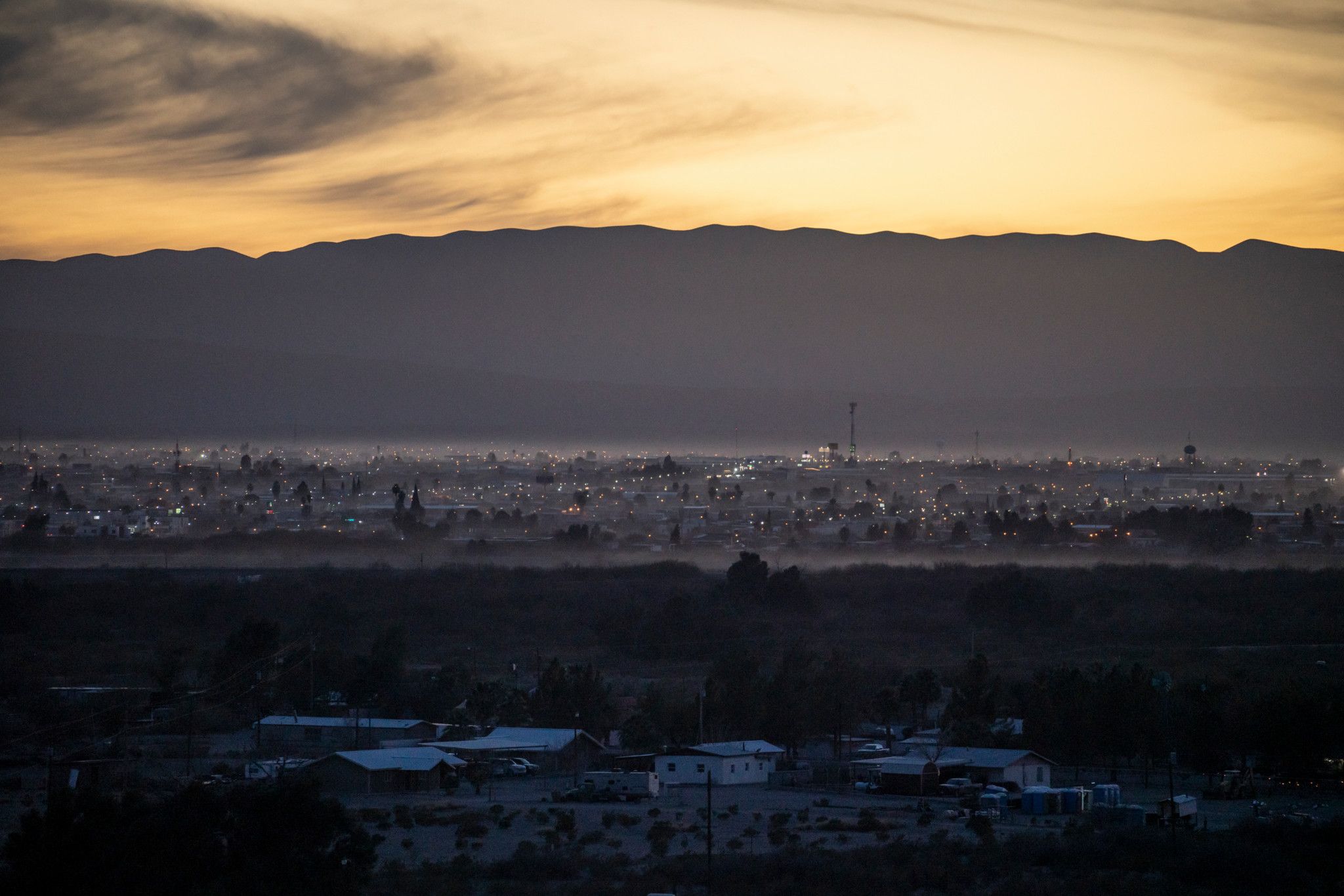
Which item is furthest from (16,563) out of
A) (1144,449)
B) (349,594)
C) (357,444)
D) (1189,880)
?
(1144,449)

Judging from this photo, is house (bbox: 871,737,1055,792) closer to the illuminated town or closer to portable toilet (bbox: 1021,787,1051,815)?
portable toilet (bbox: 1021,787,1051,815)

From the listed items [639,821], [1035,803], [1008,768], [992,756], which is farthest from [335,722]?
[1035,803]

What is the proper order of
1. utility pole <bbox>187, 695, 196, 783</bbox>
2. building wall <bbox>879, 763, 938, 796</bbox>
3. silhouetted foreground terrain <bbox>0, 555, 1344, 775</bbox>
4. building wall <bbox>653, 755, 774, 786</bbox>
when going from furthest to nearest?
1. silhouetted foreground terrain <bbox>0, 555, 1344, 775</bbox>
2. building wall <bbox>653, 755, 774, 786</bbox>
3. building wall <bbox>879, 763, 938, 796</bbox>
4. utility pole <bbox>187, 695, 196, 783</bbox>

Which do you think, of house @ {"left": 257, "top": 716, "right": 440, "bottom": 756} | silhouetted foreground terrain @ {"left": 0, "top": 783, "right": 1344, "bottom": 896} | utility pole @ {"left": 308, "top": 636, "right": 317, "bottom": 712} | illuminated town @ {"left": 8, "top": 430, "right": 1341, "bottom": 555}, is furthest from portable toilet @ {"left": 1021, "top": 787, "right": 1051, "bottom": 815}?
illuminated town @ {"left": 8, "top": 430, "right": 1341, "bottom": 555}

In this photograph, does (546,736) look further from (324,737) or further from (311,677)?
(311,677)

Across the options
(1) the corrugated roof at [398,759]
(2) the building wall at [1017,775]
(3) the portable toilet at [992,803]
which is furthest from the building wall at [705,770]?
(3) the portable toilet at [992,803]

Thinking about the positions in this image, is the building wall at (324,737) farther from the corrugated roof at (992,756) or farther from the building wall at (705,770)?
the corrugated roof at (992,756)

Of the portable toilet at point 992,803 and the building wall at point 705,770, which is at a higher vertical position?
the portable toilet at point 992,803
